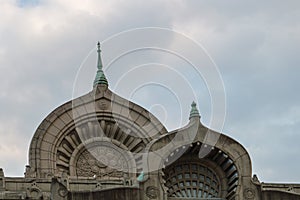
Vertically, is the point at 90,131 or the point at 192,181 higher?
the point at 90,131

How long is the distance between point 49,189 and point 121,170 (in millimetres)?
6877

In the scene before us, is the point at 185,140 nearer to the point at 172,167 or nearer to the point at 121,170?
the point at 172,167

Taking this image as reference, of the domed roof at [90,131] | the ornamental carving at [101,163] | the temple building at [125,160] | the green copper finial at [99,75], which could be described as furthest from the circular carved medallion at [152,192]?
the green copper finial at [99,75]

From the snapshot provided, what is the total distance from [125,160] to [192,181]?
6.08 m

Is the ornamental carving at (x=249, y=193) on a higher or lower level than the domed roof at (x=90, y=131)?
lower

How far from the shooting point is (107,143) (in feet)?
199

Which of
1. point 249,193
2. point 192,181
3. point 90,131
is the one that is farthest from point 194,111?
point 90,131

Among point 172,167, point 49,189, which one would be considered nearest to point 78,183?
point 49,189

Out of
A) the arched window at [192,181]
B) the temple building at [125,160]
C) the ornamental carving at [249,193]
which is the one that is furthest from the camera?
the arched window at [192,181]

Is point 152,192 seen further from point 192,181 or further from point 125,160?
point 125,160

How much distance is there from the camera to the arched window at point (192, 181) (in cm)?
5512

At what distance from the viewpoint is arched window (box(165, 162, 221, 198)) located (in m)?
55.1

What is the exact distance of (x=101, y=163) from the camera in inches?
2366

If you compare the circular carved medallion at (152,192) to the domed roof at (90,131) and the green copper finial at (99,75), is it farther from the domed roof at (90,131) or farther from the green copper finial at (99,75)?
the green copper finial at (99,75)
